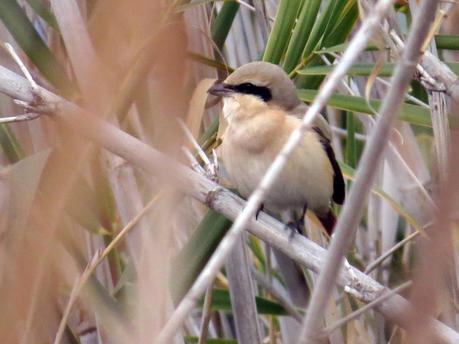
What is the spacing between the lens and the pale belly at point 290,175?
1.61 m

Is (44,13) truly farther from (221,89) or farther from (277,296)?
(277,296)

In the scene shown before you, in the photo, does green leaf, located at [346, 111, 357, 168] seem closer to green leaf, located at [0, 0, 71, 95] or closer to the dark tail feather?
the dark tail feather

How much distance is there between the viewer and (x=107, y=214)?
1.54 m

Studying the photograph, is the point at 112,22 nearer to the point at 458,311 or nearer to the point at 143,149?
the point at 143,149

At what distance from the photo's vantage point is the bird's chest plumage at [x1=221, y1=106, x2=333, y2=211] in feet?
5.27

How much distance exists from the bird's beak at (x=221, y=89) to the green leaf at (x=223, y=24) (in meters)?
0.08

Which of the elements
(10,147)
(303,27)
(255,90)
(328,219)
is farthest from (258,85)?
(10,147)

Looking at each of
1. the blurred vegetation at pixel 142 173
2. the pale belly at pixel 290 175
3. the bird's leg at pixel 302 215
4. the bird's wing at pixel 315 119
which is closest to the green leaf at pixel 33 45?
the blurred vegetation at pixel 142 173

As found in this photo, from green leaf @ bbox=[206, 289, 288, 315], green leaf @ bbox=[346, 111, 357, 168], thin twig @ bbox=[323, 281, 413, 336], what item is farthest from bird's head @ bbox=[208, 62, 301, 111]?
thin twig @ bbox=[323, 281, 413, 336]

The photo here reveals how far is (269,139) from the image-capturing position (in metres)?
1.61

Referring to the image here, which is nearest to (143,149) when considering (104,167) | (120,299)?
(104,167)

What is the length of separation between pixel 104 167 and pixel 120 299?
0.85 ft

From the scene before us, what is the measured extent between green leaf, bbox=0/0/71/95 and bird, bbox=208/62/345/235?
290 mm

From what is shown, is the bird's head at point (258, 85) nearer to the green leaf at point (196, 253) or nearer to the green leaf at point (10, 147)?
the green leaf at point (196, 253)
